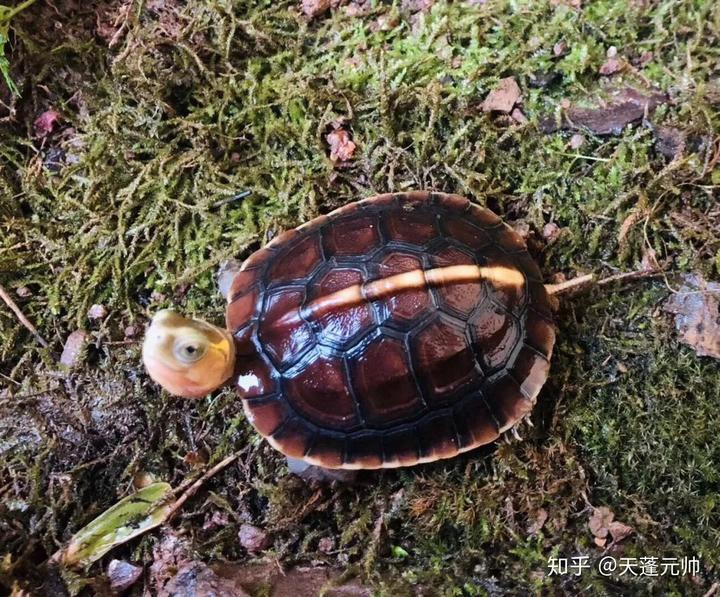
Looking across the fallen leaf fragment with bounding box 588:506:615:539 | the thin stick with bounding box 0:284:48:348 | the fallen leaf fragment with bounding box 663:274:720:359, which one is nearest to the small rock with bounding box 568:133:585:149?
the fallen leaf fragment with bounding box 663:274:720:359

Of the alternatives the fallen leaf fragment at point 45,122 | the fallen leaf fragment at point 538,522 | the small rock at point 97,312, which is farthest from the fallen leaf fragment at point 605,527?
the fallen leaf fragment at point 45,122

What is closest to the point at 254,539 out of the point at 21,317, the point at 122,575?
the point at 122,575

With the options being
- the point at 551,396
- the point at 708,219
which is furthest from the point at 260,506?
the point at 708,219

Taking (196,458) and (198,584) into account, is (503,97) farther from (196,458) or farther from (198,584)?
(198,584)

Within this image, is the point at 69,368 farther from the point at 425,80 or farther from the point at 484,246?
the point at 425,80

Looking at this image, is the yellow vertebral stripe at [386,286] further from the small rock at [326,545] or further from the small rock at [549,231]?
the small rock at [326,545]
